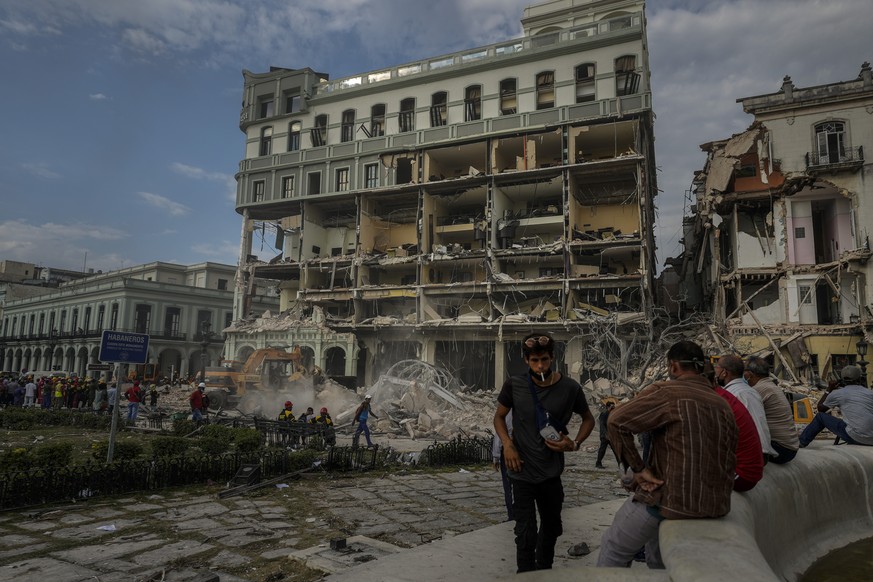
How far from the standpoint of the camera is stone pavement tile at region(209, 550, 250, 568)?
520 centimetres

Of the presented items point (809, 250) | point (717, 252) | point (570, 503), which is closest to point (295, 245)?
point (717, 252)

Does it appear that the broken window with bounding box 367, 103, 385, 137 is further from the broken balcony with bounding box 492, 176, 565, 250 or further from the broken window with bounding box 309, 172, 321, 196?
the broken balcony with bounding box 492, 176, 565, 250

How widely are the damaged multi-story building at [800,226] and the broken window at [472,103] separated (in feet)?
46.0

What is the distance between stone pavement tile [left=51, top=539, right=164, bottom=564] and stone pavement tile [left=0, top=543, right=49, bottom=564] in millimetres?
279

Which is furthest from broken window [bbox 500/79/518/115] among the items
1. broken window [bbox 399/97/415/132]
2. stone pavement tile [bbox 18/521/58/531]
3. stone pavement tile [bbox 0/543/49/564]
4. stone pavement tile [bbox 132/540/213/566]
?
stone pavement tile [bbox 0/543/49/564]

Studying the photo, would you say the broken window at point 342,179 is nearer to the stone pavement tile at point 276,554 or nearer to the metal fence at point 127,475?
the metal fence at point 127,475

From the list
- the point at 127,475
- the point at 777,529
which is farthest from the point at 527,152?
the point at 777,529

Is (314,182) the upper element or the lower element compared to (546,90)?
lower

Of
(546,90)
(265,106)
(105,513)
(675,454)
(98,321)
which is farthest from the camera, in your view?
(98,321)

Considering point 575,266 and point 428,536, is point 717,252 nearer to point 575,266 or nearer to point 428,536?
point 575,266

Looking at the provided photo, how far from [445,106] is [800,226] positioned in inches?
815

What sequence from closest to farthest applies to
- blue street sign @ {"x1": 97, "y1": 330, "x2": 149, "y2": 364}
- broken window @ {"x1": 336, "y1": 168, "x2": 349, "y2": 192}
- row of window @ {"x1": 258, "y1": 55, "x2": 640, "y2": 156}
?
blue street sign @ {"x1": 97, "y1": 330, "x2": 149, "y2": 364}
row of window @ {"x1": 258, "y1": 55, "x2": 640, "y2": 156}
broken window @ {"x1": 336, "y1": 168, "x2": 349, "y2": 192}

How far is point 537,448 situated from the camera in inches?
144

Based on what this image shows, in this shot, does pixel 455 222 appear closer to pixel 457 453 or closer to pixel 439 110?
pixel 439 110
